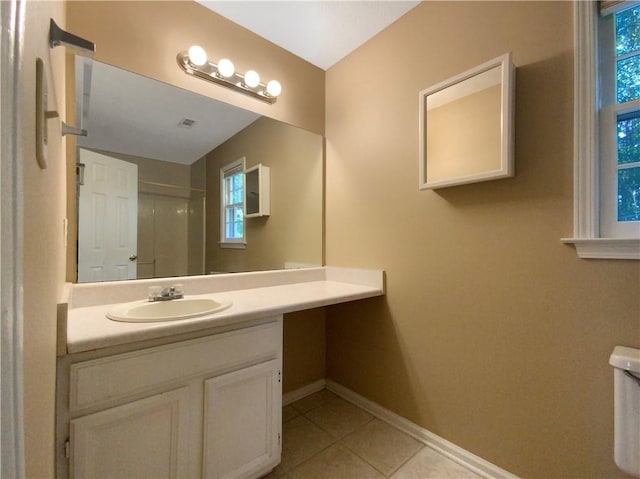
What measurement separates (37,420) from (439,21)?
2018mm

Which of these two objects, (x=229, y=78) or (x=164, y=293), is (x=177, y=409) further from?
(x=229, y=78)

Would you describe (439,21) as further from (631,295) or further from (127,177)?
(127,177)

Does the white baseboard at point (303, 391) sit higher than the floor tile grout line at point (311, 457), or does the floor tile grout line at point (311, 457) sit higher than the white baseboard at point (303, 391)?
the white baseboard at point (303, 391)

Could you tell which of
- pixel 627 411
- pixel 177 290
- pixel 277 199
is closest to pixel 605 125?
pixel 627 411

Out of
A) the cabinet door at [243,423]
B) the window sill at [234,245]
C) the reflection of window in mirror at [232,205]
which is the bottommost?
the cabinet door at [243,423]

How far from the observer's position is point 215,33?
1600 mm

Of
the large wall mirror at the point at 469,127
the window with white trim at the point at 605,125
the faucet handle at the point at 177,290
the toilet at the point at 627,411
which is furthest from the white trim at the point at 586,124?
the faucet handle at the point at 177,290

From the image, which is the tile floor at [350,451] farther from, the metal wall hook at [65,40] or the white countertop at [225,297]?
the metal wall hook at [65,40]

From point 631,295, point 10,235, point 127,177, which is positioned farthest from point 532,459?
point 127,177

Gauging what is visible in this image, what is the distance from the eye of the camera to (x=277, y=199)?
6.34 ft

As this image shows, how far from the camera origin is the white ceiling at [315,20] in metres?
1.54

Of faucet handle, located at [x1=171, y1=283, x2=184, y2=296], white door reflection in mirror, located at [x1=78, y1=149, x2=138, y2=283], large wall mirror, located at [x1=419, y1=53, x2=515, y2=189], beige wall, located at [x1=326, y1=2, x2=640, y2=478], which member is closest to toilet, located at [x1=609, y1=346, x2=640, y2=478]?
beige wall, located at [x1=326, y1=2, x2=640, y2=478]

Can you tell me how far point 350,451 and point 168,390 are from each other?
0.99 m

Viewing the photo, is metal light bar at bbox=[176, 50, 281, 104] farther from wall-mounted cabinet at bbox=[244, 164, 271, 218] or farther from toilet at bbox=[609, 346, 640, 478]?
toilet at bbox=[609, 346, 640, 478]
